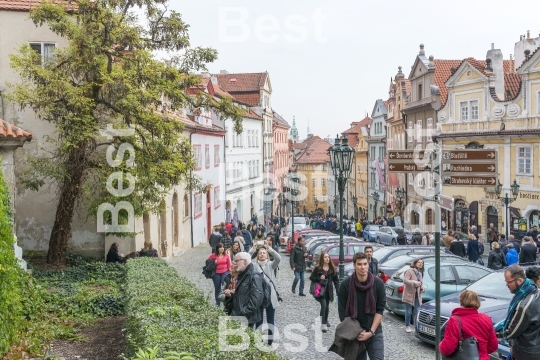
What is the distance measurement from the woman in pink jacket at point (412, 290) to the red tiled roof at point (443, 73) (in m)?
34.0

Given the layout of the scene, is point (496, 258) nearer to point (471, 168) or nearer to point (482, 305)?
point (482, 305)

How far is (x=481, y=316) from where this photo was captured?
717 cm

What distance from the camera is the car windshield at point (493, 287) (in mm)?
11469

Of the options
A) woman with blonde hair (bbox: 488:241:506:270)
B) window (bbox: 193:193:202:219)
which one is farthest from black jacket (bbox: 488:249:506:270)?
window (bbox: 193:193:202:219)

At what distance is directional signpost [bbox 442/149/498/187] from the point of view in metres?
8.00

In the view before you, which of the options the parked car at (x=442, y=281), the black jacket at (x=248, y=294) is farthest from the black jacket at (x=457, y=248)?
the black jacket at (x=248, y=294)

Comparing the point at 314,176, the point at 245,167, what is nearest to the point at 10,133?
the point at 245,167

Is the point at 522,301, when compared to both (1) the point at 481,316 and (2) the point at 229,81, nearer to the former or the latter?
(1) the point at 481,316

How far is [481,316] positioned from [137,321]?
399cm

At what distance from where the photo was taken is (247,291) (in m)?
8.52

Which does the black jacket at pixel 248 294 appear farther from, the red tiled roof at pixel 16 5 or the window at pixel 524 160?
the window at pixel 524 160

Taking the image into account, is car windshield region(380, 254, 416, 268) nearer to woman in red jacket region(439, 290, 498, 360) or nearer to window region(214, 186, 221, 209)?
woman in red jacket region(439, 290, 498, 360)

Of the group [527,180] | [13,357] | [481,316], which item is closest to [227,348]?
[481,316]

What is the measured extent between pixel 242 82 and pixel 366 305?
6009 centimetres
